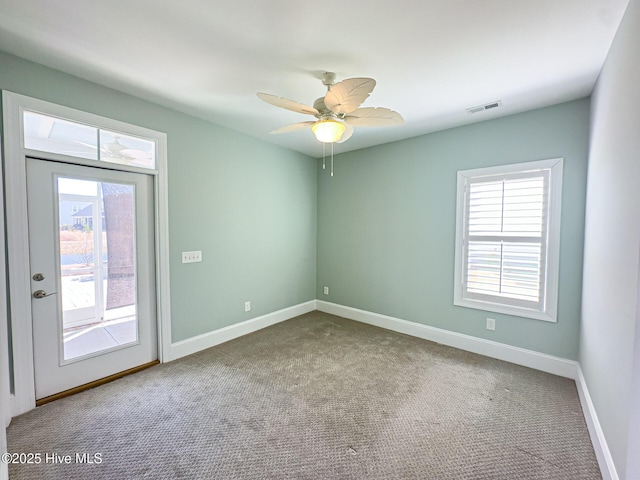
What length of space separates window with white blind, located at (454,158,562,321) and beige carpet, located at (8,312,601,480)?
2.35ft

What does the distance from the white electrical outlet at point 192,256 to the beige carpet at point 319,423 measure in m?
1.09

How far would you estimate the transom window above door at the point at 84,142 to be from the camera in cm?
211

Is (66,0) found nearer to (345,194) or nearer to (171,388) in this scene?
(171,388)

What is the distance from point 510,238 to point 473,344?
1289 millimetres

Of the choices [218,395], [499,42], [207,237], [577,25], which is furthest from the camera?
[207,237]

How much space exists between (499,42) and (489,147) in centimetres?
144

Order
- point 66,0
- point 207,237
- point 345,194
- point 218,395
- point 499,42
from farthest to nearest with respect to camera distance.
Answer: point 345,194 < point 207,237 < point 218,395 < point 499,42 < point 66,0

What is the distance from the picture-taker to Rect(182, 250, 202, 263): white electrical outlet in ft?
9.99

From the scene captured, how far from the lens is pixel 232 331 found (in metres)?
3.52

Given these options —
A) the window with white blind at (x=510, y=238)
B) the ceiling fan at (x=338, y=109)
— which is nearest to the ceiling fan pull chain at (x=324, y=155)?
the ceiling fan at (x=338, y=109)

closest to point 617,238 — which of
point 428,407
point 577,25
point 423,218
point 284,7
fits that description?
point 577,25

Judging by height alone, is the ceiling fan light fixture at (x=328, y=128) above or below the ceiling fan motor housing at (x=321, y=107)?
below

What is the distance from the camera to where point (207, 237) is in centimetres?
325

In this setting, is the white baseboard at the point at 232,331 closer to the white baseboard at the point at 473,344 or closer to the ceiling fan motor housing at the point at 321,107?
the white baseboard at the point at 473,344
